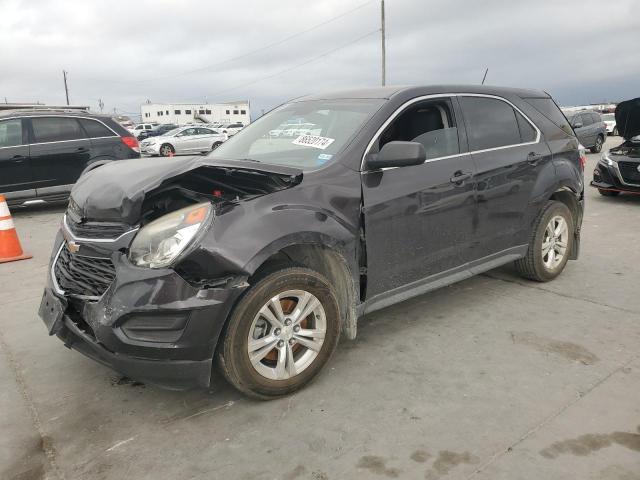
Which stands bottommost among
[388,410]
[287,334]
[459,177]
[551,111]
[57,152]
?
[388,410]

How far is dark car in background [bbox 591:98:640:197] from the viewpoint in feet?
28.8

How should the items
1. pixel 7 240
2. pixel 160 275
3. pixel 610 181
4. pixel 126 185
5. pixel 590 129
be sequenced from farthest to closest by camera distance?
pixel 590 129
pixel 610 181
pixel 7 240
pixel 126 185
pixel 160 275

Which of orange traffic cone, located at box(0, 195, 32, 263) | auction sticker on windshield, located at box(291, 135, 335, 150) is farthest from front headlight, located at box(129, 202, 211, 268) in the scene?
orange traffic cone, located at box(0, 195, 32, 263)

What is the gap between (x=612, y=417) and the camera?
2.63 m

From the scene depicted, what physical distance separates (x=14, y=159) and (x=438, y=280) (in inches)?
313

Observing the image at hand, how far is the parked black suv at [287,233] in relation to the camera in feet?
8.28

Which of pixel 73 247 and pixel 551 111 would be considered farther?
pixel 551 111

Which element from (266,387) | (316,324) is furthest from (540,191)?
(266,387)

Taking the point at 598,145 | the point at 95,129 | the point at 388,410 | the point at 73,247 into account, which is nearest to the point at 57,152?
the point at 95,129

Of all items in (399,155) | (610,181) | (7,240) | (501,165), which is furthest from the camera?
(610,181)

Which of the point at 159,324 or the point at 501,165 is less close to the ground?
the point at 501,165

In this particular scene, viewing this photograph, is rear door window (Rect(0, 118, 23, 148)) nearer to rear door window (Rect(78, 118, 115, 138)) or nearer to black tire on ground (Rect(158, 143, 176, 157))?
rear door window (Rect(78, 118, 115, 138))

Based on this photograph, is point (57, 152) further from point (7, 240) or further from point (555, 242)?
point (555, 242)

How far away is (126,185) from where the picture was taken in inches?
113
